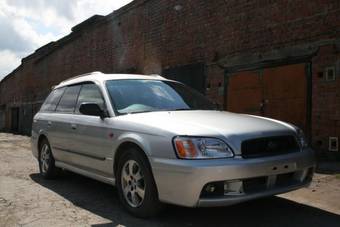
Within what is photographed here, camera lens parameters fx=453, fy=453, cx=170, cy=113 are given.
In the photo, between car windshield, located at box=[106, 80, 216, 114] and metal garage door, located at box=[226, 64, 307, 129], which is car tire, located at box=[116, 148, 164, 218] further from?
metal garage door, located at box=[226, 64, 307, 129]

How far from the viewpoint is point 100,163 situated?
18.3ft

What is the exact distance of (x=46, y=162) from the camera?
7523 millimetres

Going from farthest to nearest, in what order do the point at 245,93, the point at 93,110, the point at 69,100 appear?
the point at 245,93 → the point at 69,100 → the point at 93,110

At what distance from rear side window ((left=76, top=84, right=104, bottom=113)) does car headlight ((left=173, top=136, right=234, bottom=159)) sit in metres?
1.76

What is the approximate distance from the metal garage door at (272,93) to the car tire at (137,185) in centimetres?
533

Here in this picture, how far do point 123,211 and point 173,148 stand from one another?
51.7 inches

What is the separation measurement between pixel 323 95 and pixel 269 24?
223cm

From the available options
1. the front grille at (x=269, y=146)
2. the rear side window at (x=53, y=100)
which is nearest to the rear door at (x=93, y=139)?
the rear side window at (x=53, y=100)

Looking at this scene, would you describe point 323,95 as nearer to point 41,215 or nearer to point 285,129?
point 285,129

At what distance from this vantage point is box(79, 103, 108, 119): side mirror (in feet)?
18.0

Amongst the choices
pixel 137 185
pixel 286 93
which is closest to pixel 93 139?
pixel 137 185

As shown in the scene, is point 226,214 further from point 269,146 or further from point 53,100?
point 53,100

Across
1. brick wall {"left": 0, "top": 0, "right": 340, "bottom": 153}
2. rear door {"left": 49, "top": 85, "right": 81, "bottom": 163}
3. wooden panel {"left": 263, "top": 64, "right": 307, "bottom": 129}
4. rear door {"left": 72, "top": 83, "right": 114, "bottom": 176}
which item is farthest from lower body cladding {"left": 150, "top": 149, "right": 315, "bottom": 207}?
wooden panel {"left": 263, "top": 64, "right": 307, "bottom": 129}

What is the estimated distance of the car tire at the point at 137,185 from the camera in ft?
15.2
